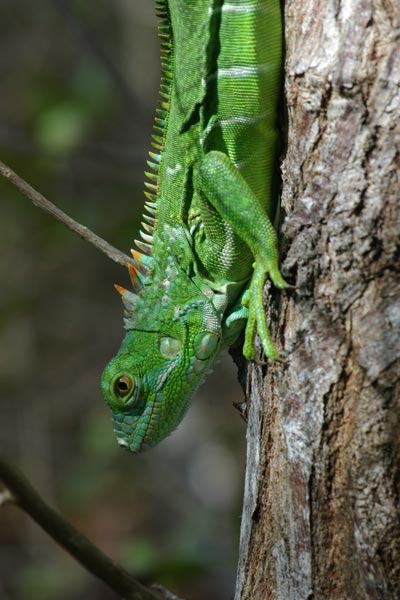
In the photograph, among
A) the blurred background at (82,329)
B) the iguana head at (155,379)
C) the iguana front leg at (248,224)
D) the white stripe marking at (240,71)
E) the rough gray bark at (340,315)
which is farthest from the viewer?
the blurred background at (82,329)

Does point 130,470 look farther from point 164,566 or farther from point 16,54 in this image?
point 16,54

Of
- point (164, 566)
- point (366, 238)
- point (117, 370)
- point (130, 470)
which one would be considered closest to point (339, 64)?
point (366, 238)

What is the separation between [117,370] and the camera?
3.22m

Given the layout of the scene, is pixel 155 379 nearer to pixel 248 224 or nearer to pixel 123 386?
pixel 123 386

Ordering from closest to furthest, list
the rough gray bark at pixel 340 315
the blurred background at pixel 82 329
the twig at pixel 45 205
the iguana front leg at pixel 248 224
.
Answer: the rough gray bark at pixel 340 315, the iguana front leg at pixel 248 224, the twig at pixel 45 205, the blurred background at pixel 82 329

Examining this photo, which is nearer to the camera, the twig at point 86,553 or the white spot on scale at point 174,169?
the twig at point 86,553

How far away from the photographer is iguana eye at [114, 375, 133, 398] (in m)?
3.18

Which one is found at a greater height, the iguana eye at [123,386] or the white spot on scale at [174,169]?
the white spot on scale at [174,169]

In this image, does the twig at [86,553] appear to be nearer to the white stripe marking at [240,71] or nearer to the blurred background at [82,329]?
the white stripe marking at [240,71]

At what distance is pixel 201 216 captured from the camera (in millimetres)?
3105

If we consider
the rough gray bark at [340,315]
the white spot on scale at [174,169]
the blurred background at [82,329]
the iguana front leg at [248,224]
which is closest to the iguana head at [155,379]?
the iguana front leg at [248,224]

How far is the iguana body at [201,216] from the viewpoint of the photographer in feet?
8.78

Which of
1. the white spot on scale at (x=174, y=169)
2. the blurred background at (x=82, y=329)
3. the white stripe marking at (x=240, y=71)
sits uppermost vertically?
the white stripe marking at (x=240, y=71)

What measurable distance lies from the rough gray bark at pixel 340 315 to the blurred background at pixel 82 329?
7.90ft
